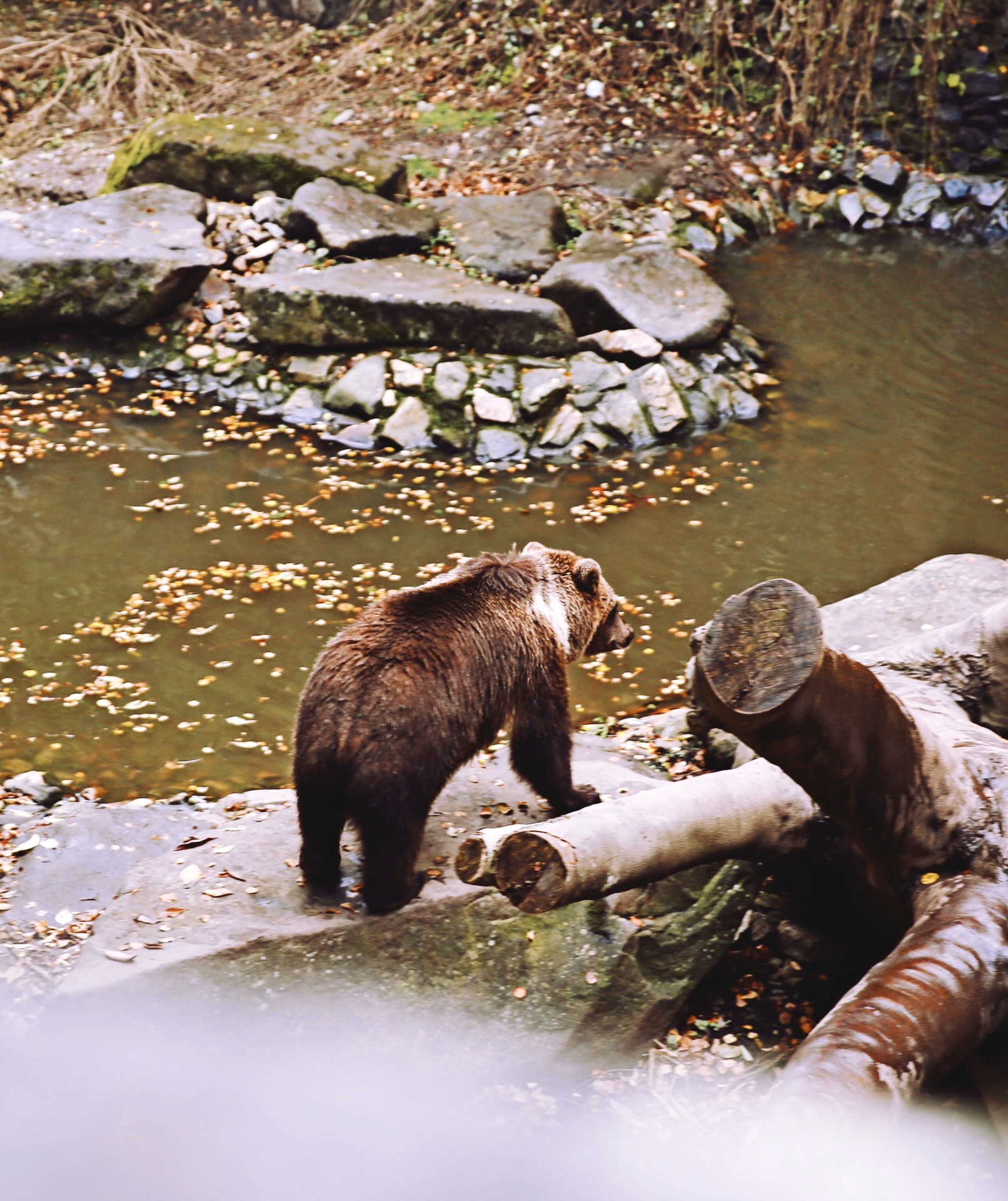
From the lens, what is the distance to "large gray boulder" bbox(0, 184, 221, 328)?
10.8 meters

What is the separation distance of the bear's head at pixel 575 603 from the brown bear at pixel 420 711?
0.02m

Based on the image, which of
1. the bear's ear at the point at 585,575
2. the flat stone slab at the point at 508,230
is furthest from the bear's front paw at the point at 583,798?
the flat stone slab at the point at 508,230

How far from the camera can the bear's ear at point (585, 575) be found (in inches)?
199

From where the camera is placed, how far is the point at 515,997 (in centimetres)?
407

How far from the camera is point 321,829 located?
4.22 m

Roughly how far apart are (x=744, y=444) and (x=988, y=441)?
2.07 meters

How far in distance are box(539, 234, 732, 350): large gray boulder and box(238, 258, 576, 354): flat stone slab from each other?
0.55 metres

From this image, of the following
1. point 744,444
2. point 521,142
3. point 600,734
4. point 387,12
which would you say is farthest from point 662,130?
point 600,734

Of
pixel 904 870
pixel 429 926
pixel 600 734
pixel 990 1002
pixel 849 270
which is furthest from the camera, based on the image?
pixel 849 270

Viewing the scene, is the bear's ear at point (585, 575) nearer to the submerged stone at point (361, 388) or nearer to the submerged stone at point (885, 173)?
the submerged stone at point (361, 388)

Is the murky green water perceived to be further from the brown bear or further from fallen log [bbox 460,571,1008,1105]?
fallen log [bbox 460,571,1008,1105]

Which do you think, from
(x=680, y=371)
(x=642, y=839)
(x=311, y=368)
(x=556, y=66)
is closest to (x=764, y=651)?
(x=642, y=839)

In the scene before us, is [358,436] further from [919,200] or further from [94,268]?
[919,200]

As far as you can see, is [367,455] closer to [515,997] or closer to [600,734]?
[600,734]
